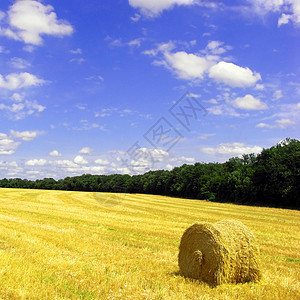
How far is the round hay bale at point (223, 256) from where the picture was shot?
6988mm

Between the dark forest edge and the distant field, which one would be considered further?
the dark forest edge

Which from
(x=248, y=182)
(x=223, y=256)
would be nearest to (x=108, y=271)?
(x=223, y=256)

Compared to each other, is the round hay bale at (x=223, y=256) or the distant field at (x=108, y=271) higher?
the round hay bale at (x=223, y=256)

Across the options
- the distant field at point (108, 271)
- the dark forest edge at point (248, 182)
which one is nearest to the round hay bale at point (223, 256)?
the distant field at point (108, 271)

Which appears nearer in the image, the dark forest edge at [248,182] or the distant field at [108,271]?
the distant field at [108,271]

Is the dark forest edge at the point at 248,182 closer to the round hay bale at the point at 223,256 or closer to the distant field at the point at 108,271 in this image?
the distant field at the point at 108,271

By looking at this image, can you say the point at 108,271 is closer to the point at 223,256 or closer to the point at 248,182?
the point at 223,256

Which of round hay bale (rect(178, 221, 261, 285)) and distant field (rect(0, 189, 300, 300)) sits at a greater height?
round hay bale (rect(178, 221, 261, 285))

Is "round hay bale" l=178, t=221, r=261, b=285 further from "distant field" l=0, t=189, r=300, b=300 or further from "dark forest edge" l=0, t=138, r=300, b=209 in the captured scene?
"dark forest edge" l=0, t=138, r=300, b=209

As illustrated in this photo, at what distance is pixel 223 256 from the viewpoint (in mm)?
7012

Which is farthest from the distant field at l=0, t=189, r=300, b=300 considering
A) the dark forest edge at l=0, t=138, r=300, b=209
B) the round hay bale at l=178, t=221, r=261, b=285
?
the dark forest edge at l=0, t=138, r=300, b=209

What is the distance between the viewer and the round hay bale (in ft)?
22.9

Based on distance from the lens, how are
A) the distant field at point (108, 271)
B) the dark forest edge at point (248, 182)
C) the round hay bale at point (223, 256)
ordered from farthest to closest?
1. the dark forest edge at point (248, 182)
2. the round hay bale at point (223, 256)
3. the distant field at point (108, 271)

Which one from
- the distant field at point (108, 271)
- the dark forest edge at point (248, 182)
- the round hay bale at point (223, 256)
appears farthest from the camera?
the dark forest edge at point (248, 182)
